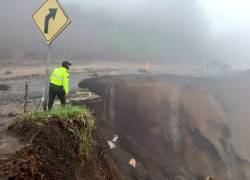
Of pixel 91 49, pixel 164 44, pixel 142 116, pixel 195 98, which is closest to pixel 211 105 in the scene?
pixel 195 98

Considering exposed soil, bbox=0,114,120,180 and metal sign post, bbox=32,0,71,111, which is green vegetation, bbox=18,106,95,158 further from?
metal sign post, bbox=32,0,71,111

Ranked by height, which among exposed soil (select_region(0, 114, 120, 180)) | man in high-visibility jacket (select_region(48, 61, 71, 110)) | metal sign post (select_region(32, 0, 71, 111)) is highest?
metal sign post (select_region(32, 0, 71, 111))

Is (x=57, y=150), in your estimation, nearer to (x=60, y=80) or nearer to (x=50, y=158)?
(x=50, y=158)

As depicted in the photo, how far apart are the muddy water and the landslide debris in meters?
9.02

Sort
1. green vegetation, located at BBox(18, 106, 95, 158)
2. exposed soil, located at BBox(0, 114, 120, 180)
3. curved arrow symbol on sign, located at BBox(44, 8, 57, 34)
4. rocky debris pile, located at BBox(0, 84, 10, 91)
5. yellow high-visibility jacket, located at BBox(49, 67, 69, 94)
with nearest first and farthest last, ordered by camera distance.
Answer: exposed soil, located at BBox(0, 114, 120, 180)
green vegetation, located at BBox(18, 106, 95, 158)
curved arrow symbol on sign, located at BBox(44, 8, 57, 34)
yellow high-visibility jacket, located at BBox(49, 67, 69, 94)
rocky debris pile, located at BBox(0, 84, 10, 91)

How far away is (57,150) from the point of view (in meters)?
6.71

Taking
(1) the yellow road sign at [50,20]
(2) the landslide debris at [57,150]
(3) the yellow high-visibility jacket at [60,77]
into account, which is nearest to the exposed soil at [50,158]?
(2) the landslide debris at [57,150]

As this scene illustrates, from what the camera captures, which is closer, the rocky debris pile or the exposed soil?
the exposed soil

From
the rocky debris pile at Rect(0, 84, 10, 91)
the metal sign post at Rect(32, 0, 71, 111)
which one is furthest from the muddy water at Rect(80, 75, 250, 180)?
the metal sign post at Rect(32, 0, 71, 111)

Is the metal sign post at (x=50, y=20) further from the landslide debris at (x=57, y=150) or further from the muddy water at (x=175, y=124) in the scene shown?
the muddy water at (x=175, y=124)

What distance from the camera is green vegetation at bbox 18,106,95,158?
7.35 m

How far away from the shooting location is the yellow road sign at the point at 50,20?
968 centimetres

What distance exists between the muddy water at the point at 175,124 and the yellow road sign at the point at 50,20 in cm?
764

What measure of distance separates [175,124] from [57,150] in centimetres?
1890
